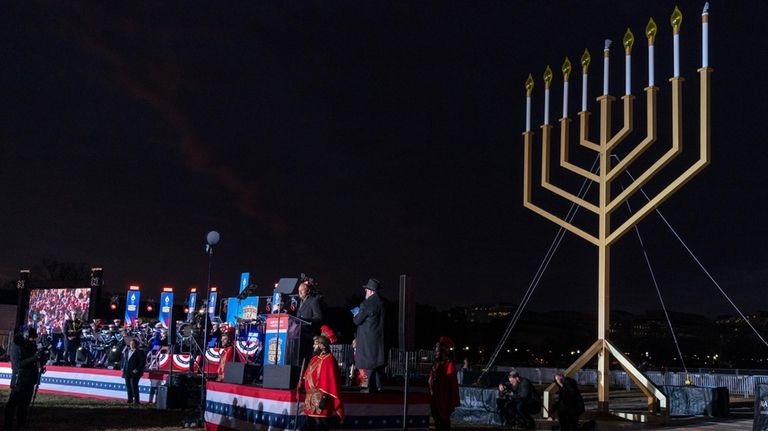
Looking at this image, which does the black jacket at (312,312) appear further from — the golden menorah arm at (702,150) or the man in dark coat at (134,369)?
the man in dark coat at (134,369)

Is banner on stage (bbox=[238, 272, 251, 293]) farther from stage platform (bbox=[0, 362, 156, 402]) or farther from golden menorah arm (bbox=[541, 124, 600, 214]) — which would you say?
golden menorah arm (bbox=[541, 124, 600, 214])

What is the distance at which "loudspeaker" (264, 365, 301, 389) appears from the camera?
30.2 ft

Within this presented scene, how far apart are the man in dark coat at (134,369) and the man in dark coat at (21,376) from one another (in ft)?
14.8

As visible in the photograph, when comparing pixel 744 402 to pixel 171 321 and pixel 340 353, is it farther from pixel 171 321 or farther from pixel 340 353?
pixel 171 321

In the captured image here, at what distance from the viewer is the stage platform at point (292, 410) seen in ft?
29.7

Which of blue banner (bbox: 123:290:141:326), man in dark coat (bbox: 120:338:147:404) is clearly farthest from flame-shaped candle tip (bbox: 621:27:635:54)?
blue banner (bbox: 123:290:141:326)

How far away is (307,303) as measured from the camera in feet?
32.2

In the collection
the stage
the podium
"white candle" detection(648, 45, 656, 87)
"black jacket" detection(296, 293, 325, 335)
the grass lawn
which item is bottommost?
the grass lawn

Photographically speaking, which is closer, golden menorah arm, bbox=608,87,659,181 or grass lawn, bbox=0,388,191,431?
grass lawn, bbox=0,388,191,431

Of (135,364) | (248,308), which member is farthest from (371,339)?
(248,308)

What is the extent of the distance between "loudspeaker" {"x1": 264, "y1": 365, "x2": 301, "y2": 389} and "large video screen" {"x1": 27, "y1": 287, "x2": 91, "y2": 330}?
87.5 ft

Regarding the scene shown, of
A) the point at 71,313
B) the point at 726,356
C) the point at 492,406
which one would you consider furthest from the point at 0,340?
the point at 726,356

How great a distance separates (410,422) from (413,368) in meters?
19.5

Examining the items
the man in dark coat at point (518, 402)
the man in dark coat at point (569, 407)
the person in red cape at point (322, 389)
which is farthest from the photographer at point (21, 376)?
the man in dark coat at point (569, 407)
